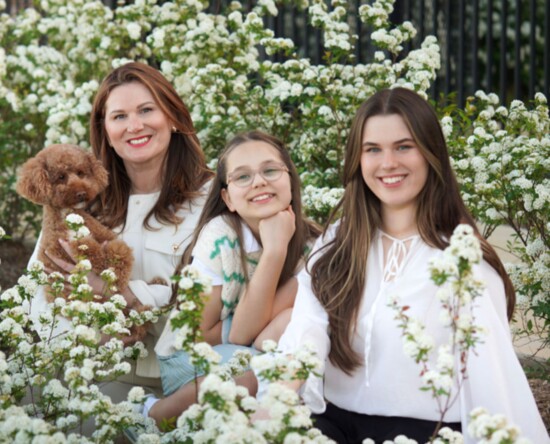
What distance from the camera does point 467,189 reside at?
411 cm

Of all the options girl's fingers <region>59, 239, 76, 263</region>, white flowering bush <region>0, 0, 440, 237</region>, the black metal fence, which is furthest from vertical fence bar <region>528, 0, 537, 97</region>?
girl's fingers <region>59, 239, 76, 263</region>

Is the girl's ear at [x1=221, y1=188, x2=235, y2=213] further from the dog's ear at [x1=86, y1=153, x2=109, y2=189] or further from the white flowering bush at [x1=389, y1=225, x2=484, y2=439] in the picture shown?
the white flowering bush at [x1=389, y1=225, x2=484, y2=439]

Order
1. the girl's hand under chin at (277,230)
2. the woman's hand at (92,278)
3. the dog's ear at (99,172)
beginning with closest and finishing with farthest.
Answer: the girl's hand under chin at (277,230) < the woman's hand at (92,278) < the dog's ear at (99,172)

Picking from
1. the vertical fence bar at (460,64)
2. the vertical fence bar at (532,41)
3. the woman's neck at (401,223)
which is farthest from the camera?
the vertical fence bar at (460,64)

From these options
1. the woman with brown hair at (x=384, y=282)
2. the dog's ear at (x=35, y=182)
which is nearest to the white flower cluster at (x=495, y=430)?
the woman with brown hair at (x=384, y=282)

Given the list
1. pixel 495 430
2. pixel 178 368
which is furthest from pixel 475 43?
pixel 495 430

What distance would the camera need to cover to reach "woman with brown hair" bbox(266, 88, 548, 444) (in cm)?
305


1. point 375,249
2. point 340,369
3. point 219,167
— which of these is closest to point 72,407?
point 340,369

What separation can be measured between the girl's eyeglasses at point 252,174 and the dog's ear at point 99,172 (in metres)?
0.76

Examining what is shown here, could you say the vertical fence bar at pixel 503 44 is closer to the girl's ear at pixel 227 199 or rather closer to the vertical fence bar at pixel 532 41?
the vertical fence bar at pixel 532 41

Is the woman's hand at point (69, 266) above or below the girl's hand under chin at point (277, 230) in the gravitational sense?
below

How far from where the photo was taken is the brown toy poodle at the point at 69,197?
13.4 ft

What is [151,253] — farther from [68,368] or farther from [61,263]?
[68,368]

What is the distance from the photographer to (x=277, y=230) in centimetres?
359
